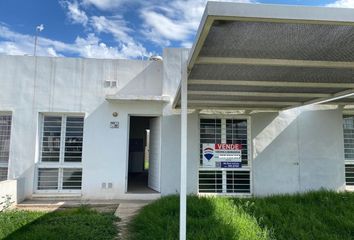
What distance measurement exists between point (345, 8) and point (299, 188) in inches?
311

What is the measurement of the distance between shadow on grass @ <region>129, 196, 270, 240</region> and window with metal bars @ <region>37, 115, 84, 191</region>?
143 inches

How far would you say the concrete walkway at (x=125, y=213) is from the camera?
18.7 feet

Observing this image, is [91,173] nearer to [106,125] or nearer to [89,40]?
[106,125]

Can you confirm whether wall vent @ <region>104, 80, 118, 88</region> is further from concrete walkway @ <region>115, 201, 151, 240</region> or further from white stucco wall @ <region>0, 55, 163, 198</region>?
concrete walkway @ <region>115, 201, 151, 240</region>

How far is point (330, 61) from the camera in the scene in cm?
450

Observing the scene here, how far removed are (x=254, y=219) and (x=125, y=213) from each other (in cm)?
338

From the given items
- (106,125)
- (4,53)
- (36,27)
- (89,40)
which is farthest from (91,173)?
(36,27)

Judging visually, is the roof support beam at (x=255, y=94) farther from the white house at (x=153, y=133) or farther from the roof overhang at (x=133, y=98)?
the roof overhang at (x=133, y=98)

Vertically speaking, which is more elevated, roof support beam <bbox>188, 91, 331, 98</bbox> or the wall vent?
the wall vent

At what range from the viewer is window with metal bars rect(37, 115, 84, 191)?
914 centimetres

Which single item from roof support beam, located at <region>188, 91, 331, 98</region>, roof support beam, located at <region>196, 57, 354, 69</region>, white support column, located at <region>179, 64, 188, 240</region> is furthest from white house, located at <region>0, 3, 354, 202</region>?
white support column, located at <region>179, 64, 188, 240</region>

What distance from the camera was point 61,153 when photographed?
9.22 meters

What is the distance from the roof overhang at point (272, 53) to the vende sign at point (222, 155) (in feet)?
8.72

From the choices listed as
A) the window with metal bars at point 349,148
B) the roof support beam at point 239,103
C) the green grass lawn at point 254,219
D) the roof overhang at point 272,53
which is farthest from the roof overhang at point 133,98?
the window with metal bars at point 349,148
